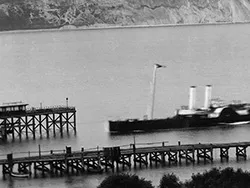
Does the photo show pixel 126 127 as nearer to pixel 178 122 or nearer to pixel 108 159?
pixel 178 122

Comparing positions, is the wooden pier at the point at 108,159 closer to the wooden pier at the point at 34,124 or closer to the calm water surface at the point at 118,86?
the calm water surface at the point at 118,86

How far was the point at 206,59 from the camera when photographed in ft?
532

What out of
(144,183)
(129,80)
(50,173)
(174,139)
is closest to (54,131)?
(174,139)

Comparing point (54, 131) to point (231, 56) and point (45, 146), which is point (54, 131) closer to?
point (45, 146)

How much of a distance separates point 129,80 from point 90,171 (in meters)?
63.9

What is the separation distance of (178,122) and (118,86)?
36.1 meters

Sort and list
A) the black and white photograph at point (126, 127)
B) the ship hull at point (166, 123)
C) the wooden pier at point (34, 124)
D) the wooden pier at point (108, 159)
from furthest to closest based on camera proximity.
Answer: the ship hull at point (166, 123)
the wooden pier at point (34, 124)
the wooden pier at point (108, 159)
the black and white photograph at point (126, 127)

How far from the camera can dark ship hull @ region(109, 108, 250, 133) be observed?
84812 millimetres

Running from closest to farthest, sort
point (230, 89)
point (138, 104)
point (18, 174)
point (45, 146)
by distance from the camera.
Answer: point (18, 174)
point (45, 146)
point (138, 104)
point (230, 89)

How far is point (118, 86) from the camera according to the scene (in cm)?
12181

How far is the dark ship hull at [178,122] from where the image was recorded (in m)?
84.8

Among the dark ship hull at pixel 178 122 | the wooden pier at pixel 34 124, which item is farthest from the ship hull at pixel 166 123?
the wooden pier at pixel 34 124

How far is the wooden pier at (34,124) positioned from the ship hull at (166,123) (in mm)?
3387

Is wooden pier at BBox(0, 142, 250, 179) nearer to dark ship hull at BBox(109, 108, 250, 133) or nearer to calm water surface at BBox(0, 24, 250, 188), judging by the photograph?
calm water surface at BBox(0, 24, 250, 188)
